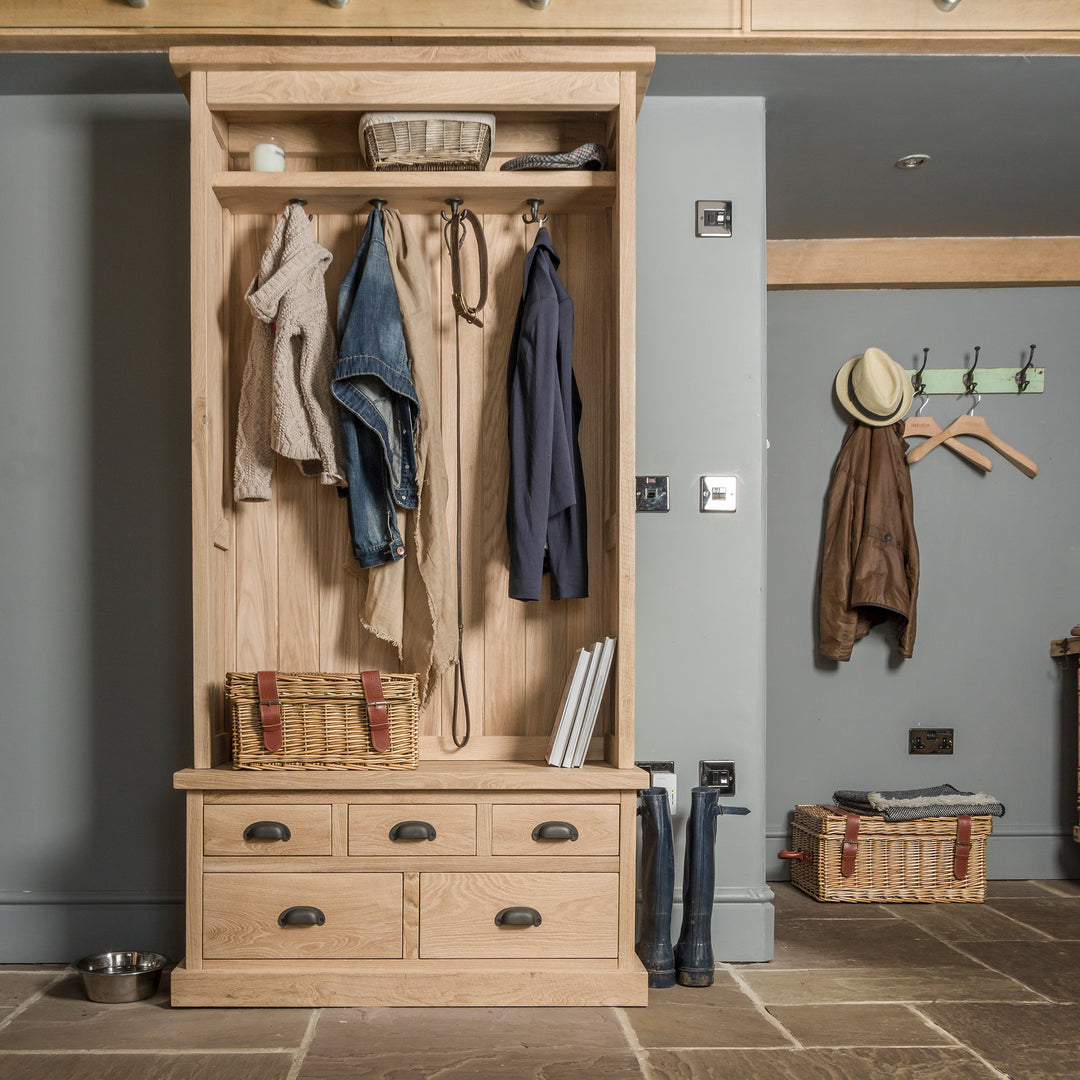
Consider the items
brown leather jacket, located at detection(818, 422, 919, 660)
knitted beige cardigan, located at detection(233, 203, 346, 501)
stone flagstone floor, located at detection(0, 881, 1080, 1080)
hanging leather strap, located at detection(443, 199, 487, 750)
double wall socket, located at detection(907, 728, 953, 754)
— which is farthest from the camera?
double wall socket, located at detection(907, 728, 953, 754)

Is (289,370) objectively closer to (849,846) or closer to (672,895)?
(672,895)

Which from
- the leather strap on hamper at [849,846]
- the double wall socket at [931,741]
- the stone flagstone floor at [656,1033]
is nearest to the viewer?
the stone flagstone floor at [656,1033]

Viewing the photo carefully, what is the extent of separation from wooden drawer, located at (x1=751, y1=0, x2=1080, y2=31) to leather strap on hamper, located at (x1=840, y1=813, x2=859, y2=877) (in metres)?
2.32

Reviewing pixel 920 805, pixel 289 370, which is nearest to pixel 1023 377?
pixel 920 805

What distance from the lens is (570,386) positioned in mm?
2598

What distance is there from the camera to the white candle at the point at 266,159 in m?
2.58

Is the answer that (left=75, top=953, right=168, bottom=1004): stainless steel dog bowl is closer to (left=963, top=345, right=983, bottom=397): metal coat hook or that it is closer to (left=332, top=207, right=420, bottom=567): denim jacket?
(left=332, top=207, right=420, bottom=567): denim jacket

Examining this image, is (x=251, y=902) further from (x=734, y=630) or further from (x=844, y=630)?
(x=844, y=630)

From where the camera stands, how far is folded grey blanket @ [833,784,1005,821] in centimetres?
344

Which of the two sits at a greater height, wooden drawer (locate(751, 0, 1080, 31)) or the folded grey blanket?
wooden drawer (locate(751, 0, 1080, 31))

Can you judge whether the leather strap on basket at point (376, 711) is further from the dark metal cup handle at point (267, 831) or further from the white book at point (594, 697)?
the white book at point (594, 697)

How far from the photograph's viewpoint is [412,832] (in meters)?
2.41

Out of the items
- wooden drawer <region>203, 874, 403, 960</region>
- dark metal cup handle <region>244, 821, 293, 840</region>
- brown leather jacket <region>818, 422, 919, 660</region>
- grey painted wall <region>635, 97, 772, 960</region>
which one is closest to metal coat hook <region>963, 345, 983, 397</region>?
brown leather jacket <region>818, 422, 919, 660</region>

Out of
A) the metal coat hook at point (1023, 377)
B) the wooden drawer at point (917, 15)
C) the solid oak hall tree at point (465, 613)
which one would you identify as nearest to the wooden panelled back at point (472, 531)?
the solid oak hall tree at point (465, 613)
